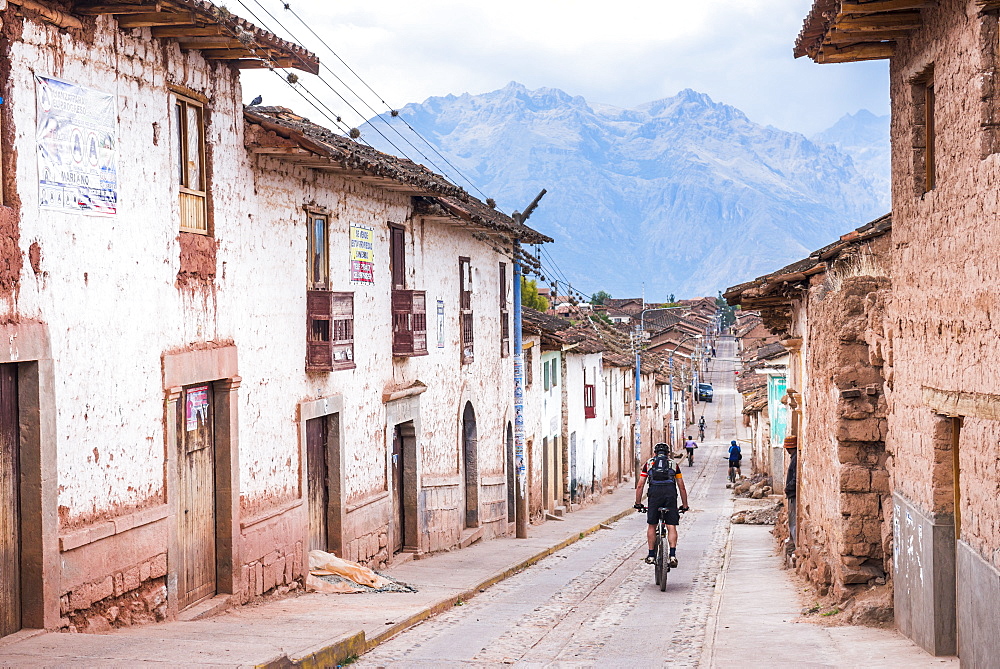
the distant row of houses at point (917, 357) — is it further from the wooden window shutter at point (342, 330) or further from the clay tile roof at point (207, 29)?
the wooden window shutter at point (342, 330)

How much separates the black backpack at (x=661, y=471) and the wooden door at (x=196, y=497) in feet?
17.7

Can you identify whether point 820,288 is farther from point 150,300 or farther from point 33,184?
point 33,184

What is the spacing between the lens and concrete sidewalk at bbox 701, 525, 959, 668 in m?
8.60

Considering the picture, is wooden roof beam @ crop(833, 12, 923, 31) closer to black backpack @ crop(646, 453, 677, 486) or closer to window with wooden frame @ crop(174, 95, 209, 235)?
window with wooden frame @ crop(174, 95, 209, 235)

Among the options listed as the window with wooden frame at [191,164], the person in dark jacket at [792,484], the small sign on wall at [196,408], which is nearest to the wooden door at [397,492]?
the person in dark jacket at [792,484]

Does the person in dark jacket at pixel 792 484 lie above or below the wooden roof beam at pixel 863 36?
below

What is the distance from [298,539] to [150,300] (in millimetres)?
4203

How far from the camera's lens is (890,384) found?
33.9 feet

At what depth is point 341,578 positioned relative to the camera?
45.6 ft

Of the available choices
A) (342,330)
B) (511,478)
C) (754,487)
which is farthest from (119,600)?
(754,487)

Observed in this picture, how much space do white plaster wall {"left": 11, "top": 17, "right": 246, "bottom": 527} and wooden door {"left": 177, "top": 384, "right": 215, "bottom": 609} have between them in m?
0.59

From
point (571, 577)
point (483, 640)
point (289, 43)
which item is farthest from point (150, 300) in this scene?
point (571, 577)

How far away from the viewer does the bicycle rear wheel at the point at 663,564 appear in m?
14.1

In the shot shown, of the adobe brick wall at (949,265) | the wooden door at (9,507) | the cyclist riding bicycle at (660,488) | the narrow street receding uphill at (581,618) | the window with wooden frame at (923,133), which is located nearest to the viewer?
the adobe brick wall at (949,265)
